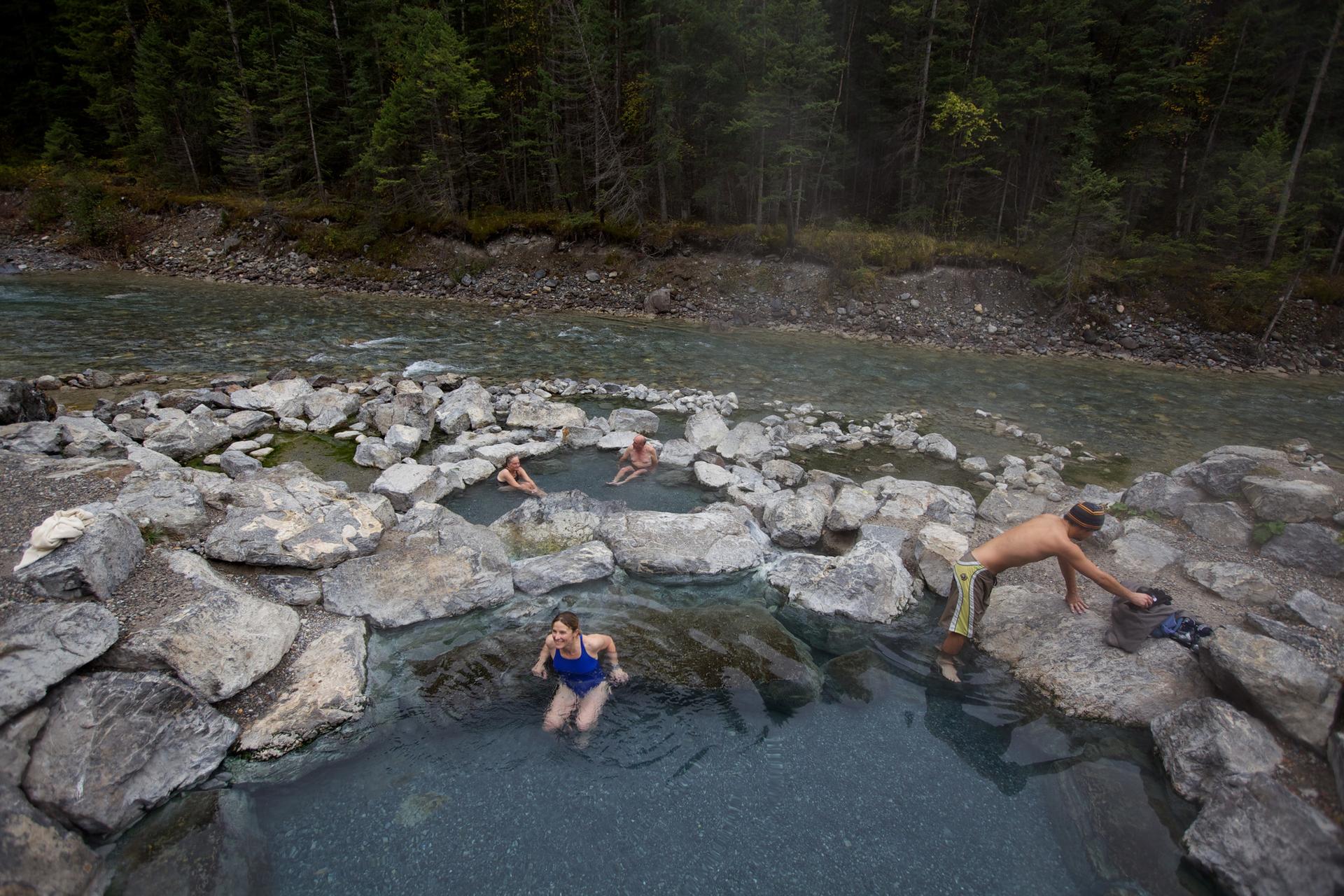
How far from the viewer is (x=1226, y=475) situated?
8.86 m

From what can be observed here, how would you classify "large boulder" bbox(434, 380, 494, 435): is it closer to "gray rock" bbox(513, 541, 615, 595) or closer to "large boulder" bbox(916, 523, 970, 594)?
"gray rock" bbox(513, 541, 615, 595)

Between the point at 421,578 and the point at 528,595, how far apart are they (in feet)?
3.96

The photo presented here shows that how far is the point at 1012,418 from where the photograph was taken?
14750mm

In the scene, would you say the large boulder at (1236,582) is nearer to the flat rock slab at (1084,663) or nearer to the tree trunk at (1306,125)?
the flat rock slab at (1084,663)

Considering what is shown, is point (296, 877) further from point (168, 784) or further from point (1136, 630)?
point (1136, 630)

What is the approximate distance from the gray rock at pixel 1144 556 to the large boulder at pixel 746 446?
18.4 ft

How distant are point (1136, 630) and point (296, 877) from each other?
7494mm

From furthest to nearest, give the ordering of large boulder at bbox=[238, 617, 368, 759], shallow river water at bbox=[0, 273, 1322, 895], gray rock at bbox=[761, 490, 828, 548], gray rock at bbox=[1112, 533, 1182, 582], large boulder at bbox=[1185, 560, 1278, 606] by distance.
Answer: gray rock at bbox=[761, 490, 828, 548]
gray rock at bbox=[1112, 533, 1182, 582]
large boulder at bbox=[1185, 560, 1278, 606]
large boulder at bbox=[238, 617, 368, 759]
shallow river water at bbox=[0, 273, 1322, 895]

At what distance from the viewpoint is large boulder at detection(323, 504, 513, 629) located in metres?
6.49

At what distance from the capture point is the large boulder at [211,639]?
16.6 ft

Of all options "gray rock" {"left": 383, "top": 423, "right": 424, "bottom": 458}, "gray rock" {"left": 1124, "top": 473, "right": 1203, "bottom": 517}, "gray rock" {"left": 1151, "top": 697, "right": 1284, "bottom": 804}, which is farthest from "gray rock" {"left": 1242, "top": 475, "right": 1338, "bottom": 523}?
"gray rock" {"left": 383, "top": 423, "right": 424, "bottom": 458}

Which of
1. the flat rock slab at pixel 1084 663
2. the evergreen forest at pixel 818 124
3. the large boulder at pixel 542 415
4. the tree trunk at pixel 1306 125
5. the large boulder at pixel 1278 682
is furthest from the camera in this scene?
the evergreen forest at pixel 818 124

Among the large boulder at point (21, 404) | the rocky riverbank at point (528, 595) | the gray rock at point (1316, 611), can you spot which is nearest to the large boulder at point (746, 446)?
the rocky riverbank at point (528, 595)

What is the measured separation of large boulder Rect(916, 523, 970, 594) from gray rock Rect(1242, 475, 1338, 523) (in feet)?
12.9
